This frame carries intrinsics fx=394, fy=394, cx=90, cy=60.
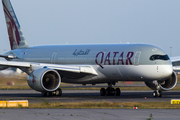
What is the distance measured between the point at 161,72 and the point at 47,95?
34.5 ft

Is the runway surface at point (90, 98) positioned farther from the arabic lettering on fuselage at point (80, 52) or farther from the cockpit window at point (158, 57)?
the arabic lettering on fuselage at point (80, 52)

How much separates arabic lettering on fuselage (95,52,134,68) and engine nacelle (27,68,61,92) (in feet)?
13.3

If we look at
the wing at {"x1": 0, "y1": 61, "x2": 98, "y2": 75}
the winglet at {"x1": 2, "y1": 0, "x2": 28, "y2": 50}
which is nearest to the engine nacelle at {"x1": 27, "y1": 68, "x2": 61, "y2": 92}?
the wing at {"x1": 0, "y1": 61, "x2": 98, "y2": 75}

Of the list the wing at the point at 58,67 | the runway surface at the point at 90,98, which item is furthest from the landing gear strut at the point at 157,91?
the wing at the point at 58,67

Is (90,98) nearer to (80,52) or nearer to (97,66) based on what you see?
(97,66)

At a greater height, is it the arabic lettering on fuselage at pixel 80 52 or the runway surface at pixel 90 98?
the arabic lettering on fuselage at pixel 80 52

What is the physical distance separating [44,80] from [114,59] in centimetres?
620

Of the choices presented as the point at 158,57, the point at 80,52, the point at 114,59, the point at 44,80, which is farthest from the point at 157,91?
the point at 44,80

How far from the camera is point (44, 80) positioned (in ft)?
110

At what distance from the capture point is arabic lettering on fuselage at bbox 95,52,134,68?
32438 millimetres

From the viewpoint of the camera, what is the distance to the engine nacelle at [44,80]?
31698mm
